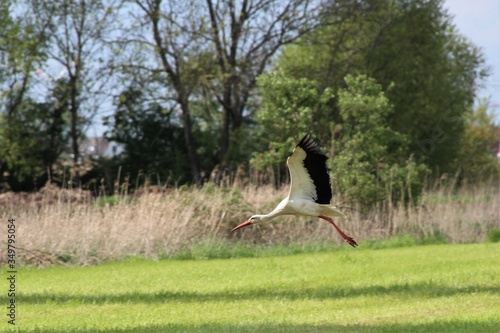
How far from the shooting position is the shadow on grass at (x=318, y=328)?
814 cm

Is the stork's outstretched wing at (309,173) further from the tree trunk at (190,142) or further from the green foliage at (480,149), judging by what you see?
the tree trunk at (190,142)

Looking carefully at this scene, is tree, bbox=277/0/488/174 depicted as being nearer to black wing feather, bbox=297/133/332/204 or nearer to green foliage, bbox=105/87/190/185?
green foliage, bbox=105/87/190/185

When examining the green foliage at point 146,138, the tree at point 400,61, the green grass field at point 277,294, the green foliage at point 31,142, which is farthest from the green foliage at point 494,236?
the green foliage at point 31,142

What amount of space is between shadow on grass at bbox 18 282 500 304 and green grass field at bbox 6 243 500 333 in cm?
1

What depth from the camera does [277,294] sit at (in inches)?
445

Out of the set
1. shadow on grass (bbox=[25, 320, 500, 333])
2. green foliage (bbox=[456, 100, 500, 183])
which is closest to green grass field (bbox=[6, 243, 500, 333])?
shadow on grass (bbox=[25, 320, 500, 333])

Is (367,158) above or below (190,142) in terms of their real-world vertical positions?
below

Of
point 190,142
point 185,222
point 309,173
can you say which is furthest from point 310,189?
point 190,142

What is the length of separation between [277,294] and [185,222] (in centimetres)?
578

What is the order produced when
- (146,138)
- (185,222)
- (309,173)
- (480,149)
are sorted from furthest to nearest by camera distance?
(480,149) < (146,138) < (185,222) < (309,173)

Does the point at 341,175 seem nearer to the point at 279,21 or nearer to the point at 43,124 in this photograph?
the point at 279,21

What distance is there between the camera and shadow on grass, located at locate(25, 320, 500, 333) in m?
8.14

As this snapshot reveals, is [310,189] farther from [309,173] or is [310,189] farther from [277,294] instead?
[277,294]

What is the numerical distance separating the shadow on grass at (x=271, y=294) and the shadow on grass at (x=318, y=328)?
83.6 inches
